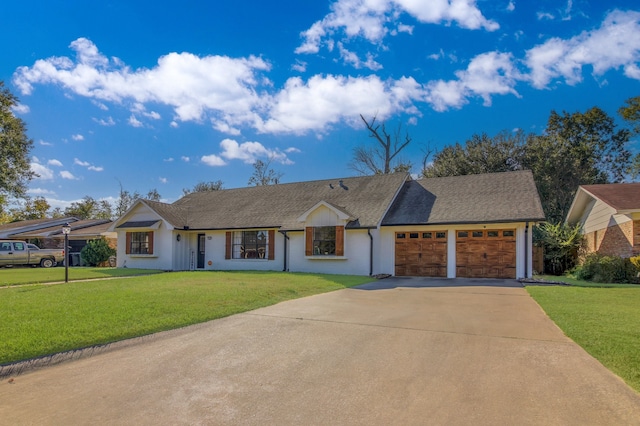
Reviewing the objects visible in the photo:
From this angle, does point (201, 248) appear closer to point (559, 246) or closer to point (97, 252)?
point (97, 252)

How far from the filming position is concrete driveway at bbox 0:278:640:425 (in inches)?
144

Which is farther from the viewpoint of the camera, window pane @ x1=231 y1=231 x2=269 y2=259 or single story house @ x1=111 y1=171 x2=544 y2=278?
window pane @ x1=231 y1=231 x2=269 y2=259

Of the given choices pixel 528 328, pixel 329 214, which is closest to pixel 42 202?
pixel 329 214

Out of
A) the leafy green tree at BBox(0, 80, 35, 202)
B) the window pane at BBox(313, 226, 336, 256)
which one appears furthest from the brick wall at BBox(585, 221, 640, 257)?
the leafy green tree at BBox(0, 80, 35, 202)

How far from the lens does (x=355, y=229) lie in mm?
17766

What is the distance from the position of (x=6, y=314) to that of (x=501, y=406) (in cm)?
811

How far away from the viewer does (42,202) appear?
51000mm

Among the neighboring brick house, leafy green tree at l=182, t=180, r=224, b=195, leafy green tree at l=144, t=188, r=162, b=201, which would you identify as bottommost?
the neighboring brick house

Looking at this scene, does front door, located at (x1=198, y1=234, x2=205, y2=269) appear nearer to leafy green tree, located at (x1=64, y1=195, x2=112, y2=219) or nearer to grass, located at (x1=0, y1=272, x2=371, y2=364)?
grass, located at (x1=0, y1=272, x2=371, y2=364)

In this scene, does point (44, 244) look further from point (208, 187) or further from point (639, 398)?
point (639, 398)

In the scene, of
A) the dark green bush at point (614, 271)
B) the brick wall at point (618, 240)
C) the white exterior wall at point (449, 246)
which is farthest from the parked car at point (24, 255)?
the brick wall at point (618, 240)

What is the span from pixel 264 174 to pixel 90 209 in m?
26.6

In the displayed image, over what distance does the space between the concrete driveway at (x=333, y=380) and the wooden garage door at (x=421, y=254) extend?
9833mm

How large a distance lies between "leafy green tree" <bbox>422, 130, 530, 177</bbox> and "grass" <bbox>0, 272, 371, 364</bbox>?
75.5 ft
